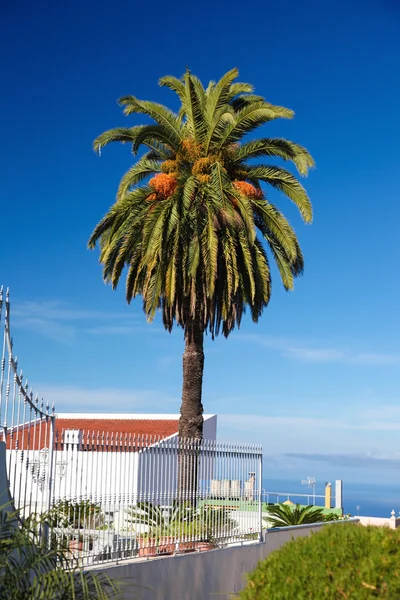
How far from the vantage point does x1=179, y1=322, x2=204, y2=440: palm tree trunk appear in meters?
19.9

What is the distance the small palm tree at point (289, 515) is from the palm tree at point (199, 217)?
3.69 metres

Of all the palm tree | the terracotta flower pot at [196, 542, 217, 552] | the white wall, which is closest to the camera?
the terracotta flower pot at [196, 542, 217, 552]

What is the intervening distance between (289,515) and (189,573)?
7.72 meters

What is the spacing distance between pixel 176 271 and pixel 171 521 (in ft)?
22.2

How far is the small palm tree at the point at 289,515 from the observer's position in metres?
21.5

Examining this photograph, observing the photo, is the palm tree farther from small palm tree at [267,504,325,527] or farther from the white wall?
the white wall

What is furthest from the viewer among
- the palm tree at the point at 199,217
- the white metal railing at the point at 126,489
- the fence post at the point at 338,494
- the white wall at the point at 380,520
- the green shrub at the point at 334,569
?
the fence post at the point at 338,494

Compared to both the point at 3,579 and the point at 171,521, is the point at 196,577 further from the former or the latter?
the point at 3,579

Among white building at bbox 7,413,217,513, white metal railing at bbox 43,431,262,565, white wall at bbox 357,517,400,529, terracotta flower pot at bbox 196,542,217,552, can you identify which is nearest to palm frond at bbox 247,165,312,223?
white metal railing at bbox 43,431,262,565

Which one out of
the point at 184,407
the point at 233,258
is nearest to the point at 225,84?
the point at 233,258

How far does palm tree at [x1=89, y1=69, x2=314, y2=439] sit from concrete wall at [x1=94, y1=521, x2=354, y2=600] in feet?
13.4

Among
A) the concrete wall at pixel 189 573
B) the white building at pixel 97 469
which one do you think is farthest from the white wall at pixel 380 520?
the white building at pixel 97 469

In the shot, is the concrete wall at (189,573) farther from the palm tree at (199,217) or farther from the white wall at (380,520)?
the white wall at (380,520)

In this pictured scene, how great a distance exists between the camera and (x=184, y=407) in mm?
19938
